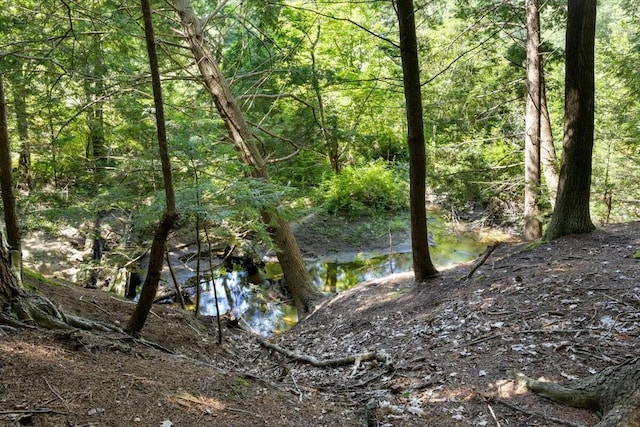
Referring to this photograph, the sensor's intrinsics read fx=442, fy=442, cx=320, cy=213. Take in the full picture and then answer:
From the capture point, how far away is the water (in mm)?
11609

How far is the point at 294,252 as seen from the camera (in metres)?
9.83

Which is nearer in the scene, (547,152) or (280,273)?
(547,152)

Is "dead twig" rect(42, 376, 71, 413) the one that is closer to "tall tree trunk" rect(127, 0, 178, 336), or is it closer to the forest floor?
the forest floor

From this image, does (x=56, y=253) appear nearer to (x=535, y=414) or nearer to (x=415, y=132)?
(x=415, y=132)

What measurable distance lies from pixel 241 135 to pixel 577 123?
6.13 m

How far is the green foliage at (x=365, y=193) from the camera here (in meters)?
17.2

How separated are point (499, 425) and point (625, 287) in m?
2.81

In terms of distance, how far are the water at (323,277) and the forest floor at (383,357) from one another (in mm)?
4189

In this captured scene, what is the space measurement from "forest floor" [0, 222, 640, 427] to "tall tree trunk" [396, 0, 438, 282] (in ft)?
1.76

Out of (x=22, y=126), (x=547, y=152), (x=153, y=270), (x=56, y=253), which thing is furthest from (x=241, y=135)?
(x=56, y=253)

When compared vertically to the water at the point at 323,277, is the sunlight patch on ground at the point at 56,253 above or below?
above

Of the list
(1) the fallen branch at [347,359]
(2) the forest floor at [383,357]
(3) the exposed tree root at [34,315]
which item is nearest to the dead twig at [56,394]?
(2) the forest floor at [383,357]

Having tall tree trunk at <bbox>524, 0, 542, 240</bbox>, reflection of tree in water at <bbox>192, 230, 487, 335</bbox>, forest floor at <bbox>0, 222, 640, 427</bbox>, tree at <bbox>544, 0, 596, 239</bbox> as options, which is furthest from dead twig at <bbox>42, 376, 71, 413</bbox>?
tall tree trunk at <bbox>524, 0, 542, 240</bbox>

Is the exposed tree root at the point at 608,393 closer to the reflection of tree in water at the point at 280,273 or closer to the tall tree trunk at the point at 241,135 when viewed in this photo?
the tall tree trunk at the point at 241,135
